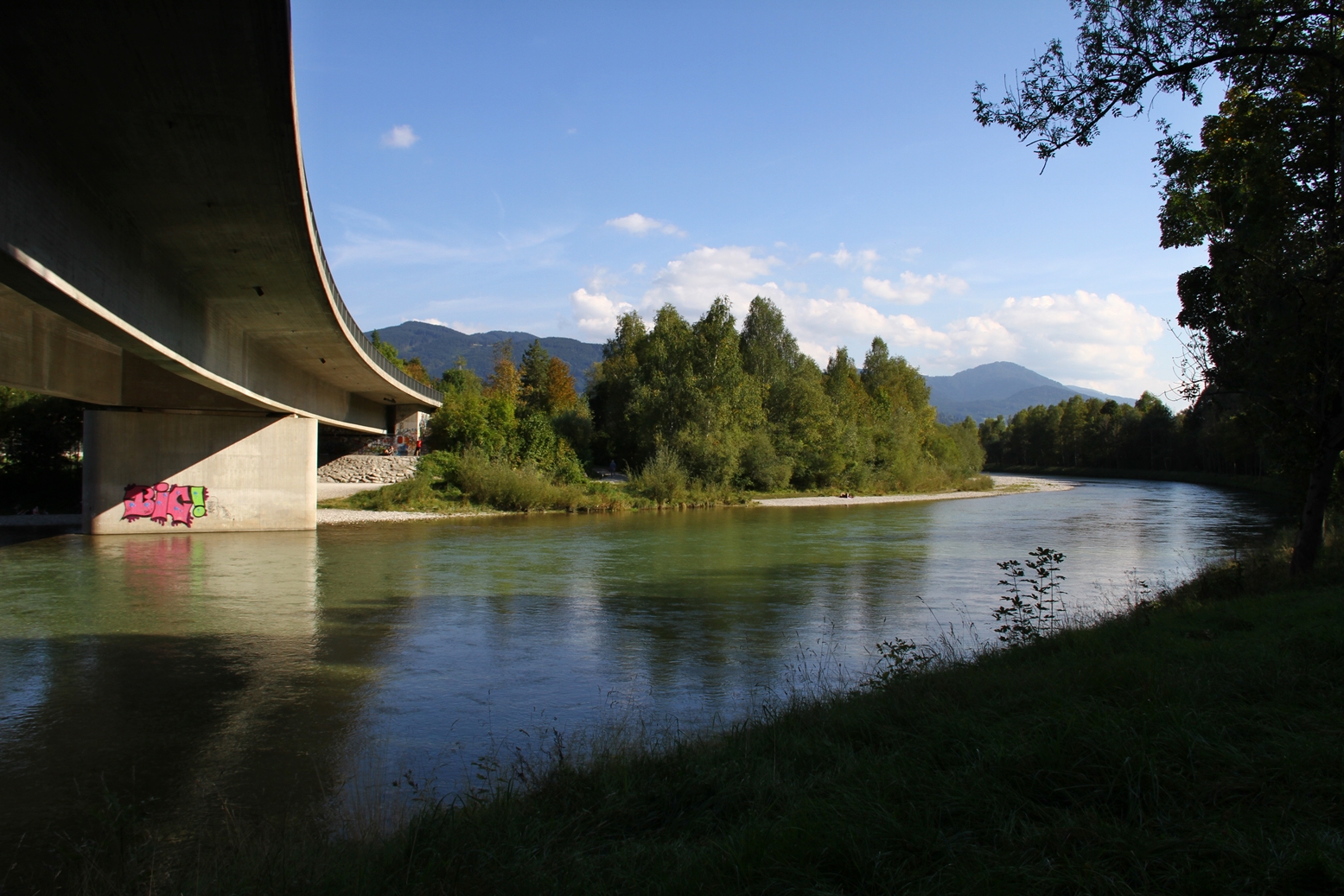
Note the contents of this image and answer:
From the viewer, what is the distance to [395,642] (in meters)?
13.5

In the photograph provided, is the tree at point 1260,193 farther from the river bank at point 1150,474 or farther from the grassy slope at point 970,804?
the river bank at point 1150,474

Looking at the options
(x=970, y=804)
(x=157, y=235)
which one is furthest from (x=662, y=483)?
(x=970, y=804)

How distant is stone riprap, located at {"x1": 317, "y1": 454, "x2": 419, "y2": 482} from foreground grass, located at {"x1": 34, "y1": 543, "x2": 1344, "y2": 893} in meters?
42.7

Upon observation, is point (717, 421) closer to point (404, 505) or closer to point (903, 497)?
point (903, 497)

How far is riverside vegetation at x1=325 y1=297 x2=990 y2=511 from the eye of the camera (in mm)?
45469

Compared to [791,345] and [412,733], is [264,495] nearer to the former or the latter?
[412,733]

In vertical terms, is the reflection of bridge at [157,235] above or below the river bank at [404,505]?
above

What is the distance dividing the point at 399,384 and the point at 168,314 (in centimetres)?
2476

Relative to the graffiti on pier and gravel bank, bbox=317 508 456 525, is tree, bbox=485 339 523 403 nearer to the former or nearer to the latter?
gravel bank, bbox=317 508 456 525

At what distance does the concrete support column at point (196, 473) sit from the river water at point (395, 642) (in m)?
1.30

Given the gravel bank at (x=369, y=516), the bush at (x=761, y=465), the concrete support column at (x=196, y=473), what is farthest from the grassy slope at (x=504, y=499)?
the bush at (x=761, y=465)

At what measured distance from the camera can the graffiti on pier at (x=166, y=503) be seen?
2803 cm

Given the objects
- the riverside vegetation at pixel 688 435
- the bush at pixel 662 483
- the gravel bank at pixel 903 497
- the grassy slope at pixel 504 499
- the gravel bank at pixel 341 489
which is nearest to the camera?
the grassy slope at pixel 504 499

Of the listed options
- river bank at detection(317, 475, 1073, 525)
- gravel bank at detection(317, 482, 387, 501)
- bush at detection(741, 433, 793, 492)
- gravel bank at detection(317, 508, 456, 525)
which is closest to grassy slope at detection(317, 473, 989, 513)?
river bank at detection(317, 475, 1073, 525)
